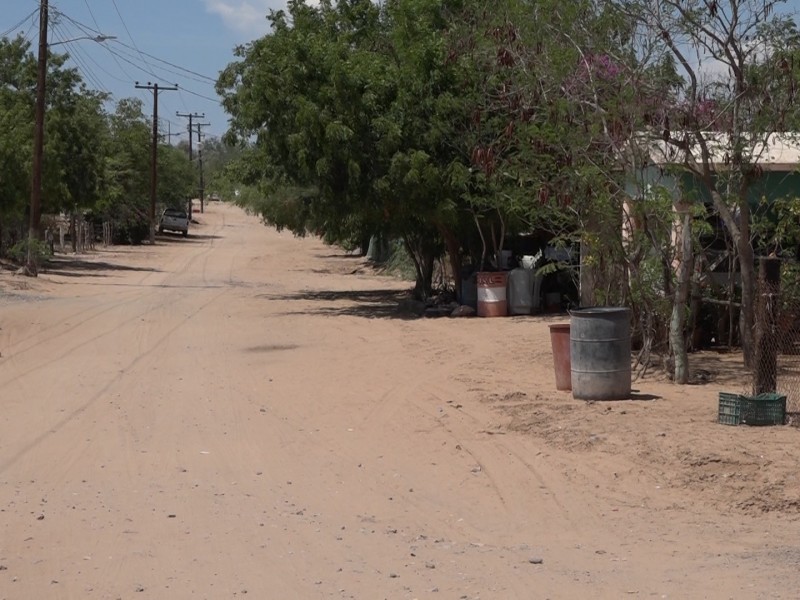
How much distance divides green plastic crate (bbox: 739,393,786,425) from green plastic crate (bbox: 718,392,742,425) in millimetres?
26

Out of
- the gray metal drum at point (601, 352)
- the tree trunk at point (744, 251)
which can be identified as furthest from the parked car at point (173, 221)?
the gray metal drum at point (601, 352)

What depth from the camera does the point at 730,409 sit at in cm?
1031

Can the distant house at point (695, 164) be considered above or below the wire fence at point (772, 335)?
above

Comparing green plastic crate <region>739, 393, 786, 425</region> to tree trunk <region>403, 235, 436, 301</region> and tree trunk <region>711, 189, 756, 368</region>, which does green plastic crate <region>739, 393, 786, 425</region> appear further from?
tree trunk <region>403, 235, 436, 301</region>

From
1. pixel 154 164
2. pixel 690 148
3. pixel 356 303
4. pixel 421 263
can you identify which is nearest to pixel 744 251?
pixel 690 148

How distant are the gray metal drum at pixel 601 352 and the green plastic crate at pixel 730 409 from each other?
164 cm

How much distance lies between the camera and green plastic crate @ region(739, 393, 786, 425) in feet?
33.4

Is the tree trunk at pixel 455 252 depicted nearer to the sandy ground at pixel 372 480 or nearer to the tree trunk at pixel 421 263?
the tree trunk at pixel 421 263

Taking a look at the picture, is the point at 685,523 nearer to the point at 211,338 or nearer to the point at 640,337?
the point at 640,337

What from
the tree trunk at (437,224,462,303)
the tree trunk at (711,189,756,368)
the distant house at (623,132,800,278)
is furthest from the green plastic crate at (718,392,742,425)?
the tree trunk at (437,224,462,303)

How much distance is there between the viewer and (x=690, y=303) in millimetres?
14609

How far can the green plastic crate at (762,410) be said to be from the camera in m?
10.2

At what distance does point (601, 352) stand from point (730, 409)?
1.86m

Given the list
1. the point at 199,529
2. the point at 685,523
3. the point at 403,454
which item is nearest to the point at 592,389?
the point at 403,454
